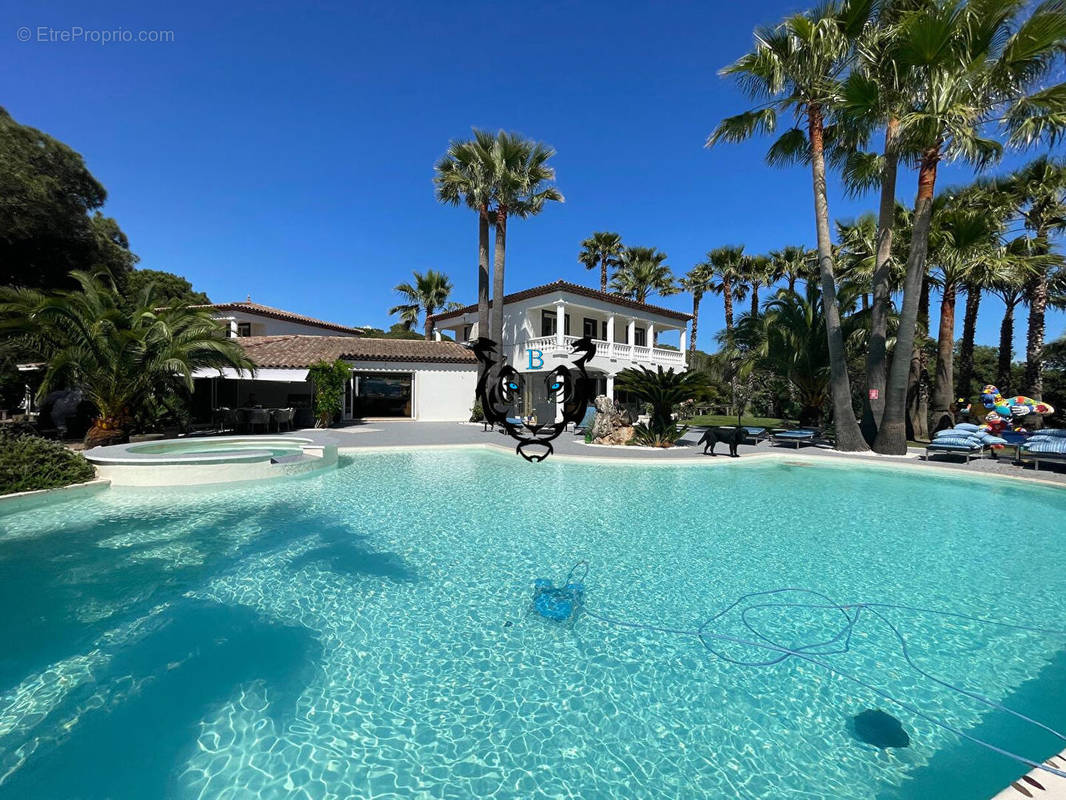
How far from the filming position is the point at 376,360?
31.4 meters

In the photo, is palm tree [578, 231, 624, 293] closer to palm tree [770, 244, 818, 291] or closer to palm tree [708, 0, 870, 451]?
palm tree [770, 244, 818, 291]

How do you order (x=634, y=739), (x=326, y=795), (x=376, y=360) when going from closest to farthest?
(x=326, y=795) < (x=634, y=739) < (x=376, y=360)

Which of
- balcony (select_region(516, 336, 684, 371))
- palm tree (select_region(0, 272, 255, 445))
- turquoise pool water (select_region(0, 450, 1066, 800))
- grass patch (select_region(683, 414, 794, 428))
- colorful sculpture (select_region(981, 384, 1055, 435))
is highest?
balcony (select_region(516, 336, 684, 371))

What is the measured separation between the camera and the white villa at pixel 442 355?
29812 millimetres

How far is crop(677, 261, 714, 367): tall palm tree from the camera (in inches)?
1673

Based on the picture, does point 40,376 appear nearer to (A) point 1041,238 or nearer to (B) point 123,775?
(B) point 123,775

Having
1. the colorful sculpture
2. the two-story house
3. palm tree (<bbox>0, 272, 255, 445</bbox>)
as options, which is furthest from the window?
the colorful sculpture

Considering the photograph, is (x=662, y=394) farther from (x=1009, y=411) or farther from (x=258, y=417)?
(x=258, y=417)

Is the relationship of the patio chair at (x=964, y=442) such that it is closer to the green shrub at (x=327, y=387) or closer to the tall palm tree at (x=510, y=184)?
the tall palm tree at (x=510, y=184)

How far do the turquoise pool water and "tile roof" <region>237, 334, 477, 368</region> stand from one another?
19103 mm

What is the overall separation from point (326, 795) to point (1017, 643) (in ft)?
25.8

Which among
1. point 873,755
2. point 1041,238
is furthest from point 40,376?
point 1041,238

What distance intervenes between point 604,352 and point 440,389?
492 inches

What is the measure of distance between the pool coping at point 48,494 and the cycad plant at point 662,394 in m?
19.7
